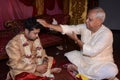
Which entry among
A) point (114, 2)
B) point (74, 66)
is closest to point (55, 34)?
point (74, 66)

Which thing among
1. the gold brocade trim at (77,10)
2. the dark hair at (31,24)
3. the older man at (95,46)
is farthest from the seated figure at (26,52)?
the gold brocade trim at (77,10)

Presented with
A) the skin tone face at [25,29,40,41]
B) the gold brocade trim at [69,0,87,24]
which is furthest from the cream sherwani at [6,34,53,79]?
the gold brocade trim at [69,0,87,24]

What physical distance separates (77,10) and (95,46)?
2547 millimetres

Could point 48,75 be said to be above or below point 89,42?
below

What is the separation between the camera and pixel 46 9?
5.36m

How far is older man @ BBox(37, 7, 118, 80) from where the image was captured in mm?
3268

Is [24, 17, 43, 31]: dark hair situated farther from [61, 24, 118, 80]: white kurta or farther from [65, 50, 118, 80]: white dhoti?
[65, 50, 118, 80]: white dhoti

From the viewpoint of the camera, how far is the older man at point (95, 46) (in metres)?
3.27

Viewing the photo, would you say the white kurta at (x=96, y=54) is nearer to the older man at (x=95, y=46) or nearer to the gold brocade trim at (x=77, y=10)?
the older man at (x=95, y=46)

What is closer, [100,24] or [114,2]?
[100,24]

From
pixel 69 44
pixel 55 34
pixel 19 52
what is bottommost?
pixel 69 44

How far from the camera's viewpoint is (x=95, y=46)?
3275 mm

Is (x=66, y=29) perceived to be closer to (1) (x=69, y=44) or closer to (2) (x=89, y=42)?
(2) (x=89, y=42)

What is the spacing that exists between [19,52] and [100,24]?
1092 mm
